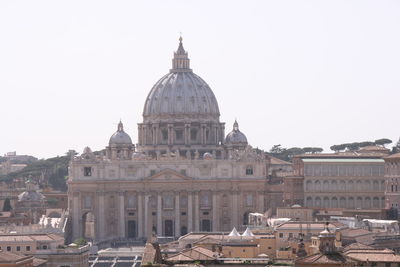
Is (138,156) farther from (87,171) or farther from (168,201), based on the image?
(168,201)

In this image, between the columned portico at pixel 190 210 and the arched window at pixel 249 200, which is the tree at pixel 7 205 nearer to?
the columned portico at pixel 190 210

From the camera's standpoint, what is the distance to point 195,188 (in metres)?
187

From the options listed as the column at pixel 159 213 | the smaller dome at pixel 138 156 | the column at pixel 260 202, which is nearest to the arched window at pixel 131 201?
the column at pixel 159 213

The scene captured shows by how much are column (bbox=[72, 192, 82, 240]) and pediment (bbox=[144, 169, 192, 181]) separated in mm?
6988

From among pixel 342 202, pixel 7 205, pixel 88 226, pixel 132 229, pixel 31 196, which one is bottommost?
pixel 132 229

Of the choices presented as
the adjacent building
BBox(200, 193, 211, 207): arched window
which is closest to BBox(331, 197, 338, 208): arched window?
the adjacent building

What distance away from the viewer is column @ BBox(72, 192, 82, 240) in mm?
180250

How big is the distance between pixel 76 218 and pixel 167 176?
32.4 feet

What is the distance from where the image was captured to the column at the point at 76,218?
18025 centimetres

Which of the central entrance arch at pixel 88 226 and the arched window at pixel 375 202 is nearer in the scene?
the arched window at pixel 375 202

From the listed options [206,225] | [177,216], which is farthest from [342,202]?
[177,216]

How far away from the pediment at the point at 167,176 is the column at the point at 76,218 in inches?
275

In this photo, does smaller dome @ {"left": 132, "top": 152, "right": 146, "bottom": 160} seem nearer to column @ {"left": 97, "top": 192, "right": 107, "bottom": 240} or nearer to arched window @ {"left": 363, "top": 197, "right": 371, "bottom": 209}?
column @ {"left": 97, "top": 192, "right": 107, "bottom": 240}

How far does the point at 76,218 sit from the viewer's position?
18225cm
